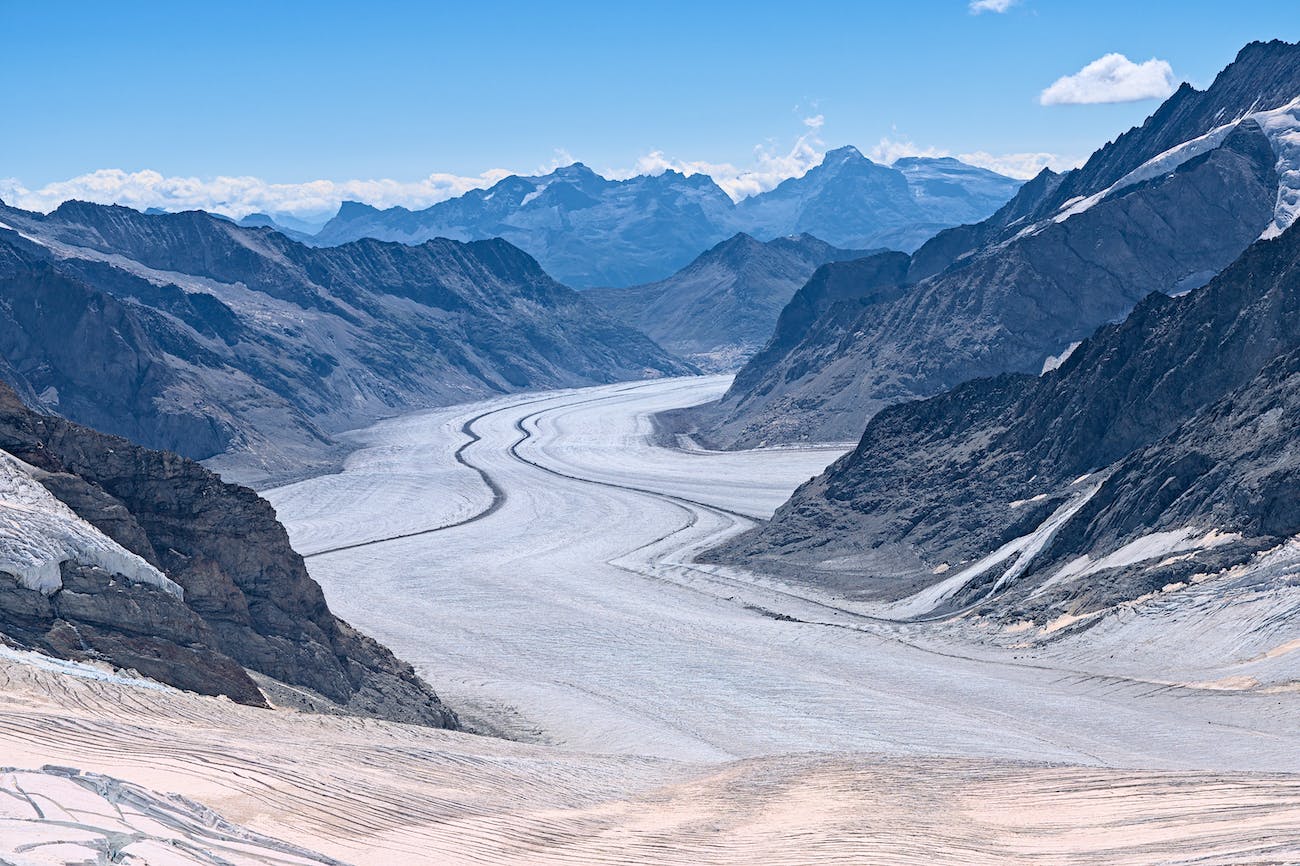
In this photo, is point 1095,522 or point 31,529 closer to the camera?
point 31,529

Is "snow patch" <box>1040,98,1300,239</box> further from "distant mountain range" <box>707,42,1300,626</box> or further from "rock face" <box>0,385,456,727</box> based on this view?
"rock face" <box>0,385,456,727</box>

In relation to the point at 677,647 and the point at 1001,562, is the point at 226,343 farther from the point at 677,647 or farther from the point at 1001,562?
the point at 1001,562

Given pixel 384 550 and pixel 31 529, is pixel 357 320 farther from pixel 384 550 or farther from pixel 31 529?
pixel 31 529

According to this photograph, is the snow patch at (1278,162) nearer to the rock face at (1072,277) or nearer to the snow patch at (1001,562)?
the rock face at (1072,277)

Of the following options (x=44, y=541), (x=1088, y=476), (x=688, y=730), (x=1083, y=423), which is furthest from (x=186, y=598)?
(x=1083, y=423)

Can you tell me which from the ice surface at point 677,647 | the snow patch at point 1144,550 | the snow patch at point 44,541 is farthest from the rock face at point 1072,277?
the snow patch at point 44,541

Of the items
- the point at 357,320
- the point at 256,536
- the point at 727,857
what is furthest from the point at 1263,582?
the point at 357,320
